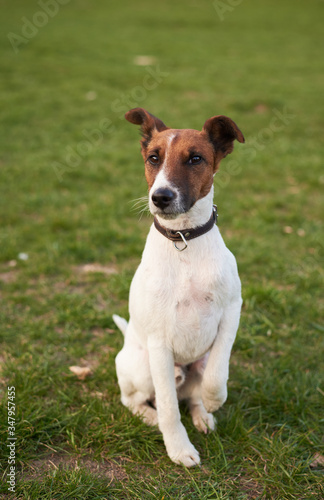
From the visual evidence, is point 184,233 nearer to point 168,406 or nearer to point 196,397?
point 168,406

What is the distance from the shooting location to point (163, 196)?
237cm

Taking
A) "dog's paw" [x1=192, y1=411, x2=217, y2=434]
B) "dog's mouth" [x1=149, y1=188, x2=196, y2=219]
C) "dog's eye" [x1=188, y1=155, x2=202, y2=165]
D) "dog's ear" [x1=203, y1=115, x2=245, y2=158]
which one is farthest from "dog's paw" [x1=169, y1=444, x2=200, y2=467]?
"dog's ear" [x1=203, y1=115, x2=245, y2=158]

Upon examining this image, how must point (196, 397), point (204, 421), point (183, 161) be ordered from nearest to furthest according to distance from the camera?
point (183, 161) < point (204, 421) < point (196, 397)

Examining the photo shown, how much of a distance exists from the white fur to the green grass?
349mm

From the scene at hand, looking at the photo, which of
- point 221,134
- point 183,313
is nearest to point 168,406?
point 183,313

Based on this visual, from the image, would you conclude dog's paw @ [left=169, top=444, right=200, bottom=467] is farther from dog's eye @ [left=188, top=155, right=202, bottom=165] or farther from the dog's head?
→ dog's eye @ [left=188, top=155, right=202, bottom=165]

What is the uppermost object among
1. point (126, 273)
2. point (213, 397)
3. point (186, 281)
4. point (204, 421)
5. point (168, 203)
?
point (168, 203)

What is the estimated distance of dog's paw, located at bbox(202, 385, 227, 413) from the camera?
9.01 feet

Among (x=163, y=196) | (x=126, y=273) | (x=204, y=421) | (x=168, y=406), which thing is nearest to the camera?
(x=163, y=196)

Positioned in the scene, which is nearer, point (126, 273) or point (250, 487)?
point (250, 487)

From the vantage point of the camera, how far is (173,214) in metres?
2.45

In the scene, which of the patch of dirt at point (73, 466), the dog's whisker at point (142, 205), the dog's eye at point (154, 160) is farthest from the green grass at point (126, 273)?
the dog's eye at point (154, 160)

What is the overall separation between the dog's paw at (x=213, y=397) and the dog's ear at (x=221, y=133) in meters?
1.40

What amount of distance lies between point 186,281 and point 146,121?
40.8 inches
